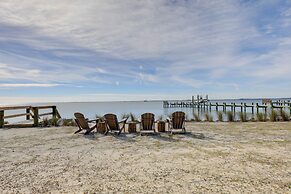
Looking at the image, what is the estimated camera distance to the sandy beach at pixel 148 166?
10.8ft

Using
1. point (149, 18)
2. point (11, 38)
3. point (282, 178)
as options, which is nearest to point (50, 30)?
point (11, 38)

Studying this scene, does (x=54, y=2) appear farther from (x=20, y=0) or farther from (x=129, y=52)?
(x=129, y=52)

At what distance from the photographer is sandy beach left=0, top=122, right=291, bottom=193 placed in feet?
10.8

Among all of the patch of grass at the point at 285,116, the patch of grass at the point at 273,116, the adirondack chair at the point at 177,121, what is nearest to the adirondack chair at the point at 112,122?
the adirondack chair at the point at 177,121

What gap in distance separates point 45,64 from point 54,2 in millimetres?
10635

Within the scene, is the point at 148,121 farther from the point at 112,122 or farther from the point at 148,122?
the point at 112,122

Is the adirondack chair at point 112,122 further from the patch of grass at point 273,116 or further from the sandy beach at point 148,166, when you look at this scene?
the patch of grass at point 273,116

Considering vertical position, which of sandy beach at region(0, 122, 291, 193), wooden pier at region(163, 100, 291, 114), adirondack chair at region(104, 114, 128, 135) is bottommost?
sandy beach at region(0, 122, 291, 193)

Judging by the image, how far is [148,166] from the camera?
4.27 m

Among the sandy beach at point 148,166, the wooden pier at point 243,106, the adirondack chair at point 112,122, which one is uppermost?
the wooden pier at point 243,106

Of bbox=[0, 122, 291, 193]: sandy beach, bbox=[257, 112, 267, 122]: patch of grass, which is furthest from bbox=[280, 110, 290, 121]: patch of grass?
bbox=[0, 122, 291, 193]: sandy beach

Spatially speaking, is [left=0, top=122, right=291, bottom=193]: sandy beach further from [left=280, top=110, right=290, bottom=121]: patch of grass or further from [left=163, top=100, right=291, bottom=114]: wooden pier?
[left=163, top=100, right=291, bottom=114]: wooden pier

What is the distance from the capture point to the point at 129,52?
18.0 m

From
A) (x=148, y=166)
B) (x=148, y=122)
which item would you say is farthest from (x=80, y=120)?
(x=148, y=166)
